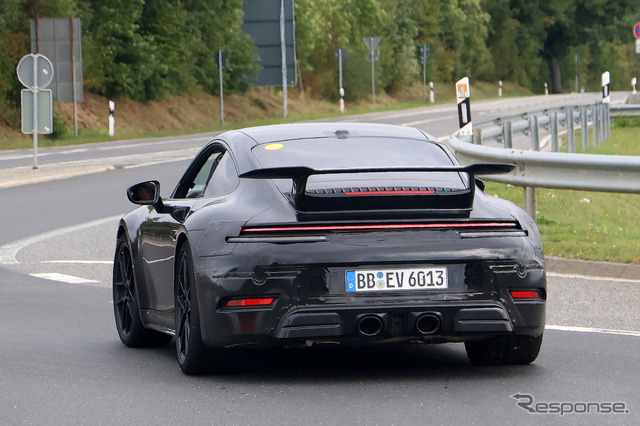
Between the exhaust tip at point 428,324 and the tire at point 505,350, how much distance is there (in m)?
0.58

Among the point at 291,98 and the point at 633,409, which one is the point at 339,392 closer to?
the point at 633,409

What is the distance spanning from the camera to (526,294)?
7352 millimetres

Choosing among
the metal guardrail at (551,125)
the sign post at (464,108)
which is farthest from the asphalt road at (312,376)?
the sign post at (464,108)

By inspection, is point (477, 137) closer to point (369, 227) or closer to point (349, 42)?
point (369, 227)

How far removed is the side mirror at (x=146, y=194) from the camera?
27.5ft

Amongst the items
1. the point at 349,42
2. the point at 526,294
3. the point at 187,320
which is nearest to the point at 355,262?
the point at 526,294

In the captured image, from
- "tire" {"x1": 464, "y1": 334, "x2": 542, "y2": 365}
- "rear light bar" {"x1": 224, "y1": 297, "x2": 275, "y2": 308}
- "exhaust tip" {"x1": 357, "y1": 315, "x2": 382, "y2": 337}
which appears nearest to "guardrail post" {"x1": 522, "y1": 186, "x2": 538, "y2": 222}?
"tire" {"x1": 464, "y1": 334, "x2": 542, "y2": 365}

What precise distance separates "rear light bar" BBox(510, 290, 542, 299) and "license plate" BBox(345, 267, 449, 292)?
393 millimetres

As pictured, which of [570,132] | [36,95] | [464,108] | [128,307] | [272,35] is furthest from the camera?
[272,35]

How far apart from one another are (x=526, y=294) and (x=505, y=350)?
0.53 m

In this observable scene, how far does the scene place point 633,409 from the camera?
6.55 m

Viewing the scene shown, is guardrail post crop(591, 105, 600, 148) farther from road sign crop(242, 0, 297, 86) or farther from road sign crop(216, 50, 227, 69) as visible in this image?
road sign crop(242, 0, 297, 86)

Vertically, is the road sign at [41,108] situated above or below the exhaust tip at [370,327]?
above

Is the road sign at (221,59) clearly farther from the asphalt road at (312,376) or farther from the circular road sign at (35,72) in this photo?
the asphalt road at (312,376)
